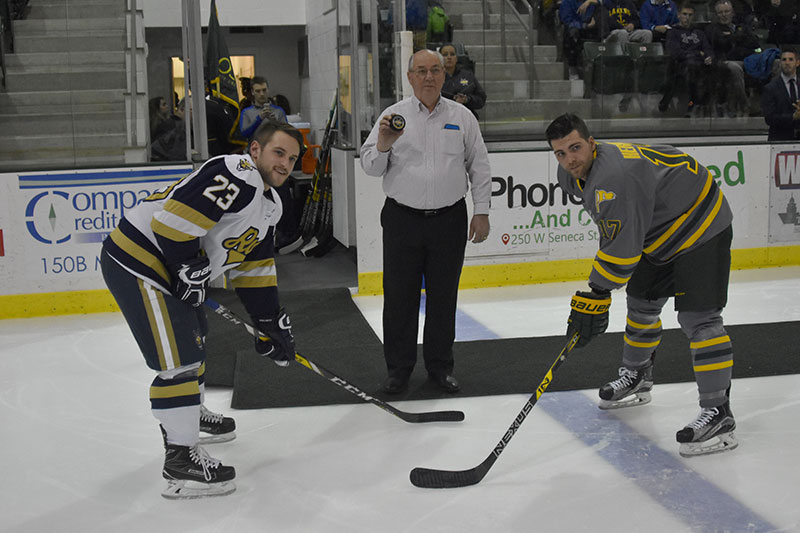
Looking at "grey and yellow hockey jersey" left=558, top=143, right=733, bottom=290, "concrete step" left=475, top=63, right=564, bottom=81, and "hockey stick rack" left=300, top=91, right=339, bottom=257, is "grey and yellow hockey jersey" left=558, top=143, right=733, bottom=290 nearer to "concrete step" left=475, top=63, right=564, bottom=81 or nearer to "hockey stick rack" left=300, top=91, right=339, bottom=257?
"concrete step" left=475, top=63, right=564, bottom=81

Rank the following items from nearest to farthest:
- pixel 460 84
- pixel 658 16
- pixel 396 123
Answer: pixel 396 123 < pixel 460 84 < pixel 658 16

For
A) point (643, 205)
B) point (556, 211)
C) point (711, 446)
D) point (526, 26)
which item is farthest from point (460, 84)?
point (711, 446)

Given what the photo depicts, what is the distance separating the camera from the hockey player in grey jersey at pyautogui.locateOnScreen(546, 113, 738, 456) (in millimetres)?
2883

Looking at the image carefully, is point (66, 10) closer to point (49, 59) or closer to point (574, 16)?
point (49, 59)

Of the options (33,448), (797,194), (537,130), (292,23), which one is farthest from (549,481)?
(292,23)

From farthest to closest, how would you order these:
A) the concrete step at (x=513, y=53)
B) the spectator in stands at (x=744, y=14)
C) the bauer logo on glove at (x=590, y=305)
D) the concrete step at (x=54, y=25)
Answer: the spectator in stands at (x=744, y=14) → the concrete step at (x=513, y=53) → the concrete step at (x=54, y=25) → the bauer logo on glove at (x=590, y=305)

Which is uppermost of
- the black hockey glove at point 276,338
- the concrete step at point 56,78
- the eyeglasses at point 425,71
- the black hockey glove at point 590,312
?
the concrete step at point 56,78

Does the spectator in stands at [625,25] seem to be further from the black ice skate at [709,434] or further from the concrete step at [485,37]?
the black ice skate at [709,434]

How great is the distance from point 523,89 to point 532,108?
0.50 ft

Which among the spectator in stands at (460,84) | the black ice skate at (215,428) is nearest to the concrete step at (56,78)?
the spectator in stands at (460,84)

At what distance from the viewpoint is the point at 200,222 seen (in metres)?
2.66

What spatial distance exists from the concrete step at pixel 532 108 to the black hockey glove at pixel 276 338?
3.69 m

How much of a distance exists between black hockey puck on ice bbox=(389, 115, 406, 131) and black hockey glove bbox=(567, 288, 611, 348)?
1.00 m

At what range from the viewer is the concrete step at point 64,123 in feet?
18.2
